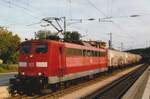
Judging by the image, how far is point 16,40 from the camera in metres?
84.3

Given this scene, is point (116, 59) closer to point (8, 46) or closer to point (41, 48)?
point (8, 46)

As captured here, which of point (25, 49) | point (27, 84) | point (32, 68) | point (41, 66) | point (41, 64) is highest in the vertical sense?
point (25, 49)

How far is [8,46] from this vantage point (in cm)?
8025

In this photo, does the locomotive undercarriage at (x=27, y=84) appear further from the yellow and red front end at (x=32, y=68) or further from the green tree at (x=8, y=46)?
the green tree at (x=8, y=46)

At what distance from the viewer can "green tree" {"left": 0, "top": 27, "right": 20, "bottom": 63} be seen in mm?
79312

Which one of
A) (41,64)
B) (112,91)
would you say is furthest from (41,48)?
(112,91)

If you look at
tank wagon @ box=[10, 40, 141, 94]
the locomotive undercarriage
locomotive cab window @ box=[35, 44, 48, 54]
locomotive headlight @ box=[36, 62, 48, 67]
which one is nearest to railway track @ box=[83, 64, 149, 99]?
tank wagon @ box=[10, 40, 141, 94]

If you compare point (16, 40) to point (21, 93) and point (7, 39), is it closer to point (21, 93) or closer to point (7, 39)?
point (7, 39)

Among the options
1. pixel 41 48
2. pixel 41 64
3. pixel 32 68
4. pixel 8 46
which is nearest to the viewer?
pixel 32 68

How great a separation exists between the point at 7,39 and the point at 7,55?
4437 mm

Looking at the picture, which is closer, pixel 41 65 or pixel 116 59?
pixel 41 65

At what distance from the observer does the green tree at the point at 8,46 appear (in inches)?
3123

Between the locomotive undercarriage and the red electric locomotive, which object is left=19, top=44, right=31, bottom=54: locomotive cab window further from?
the locomotive undercarriage

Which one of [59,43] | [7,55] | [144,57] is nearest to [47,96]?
[59,43]
